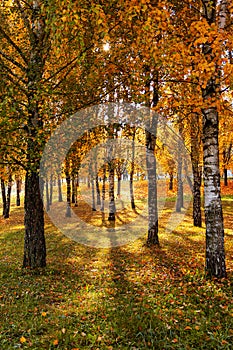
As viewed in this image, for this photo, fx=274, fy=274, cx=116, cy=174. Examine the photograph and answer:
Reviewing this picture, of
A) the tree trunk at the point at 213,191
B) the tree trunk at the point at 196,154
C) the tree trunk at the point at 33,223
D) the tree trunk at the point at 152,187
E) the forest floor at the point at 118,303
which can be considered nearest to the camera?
the forest floor at the point at 118,303

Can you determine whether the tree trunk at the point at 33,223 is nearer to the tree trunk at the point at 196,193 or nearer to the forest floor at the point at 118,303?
the forest floor at the point at 118,303

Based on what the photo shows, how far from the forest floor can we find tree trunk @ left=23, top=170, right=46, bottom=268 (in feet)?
1.46

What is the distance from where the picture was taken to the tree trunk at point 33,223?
9.27m

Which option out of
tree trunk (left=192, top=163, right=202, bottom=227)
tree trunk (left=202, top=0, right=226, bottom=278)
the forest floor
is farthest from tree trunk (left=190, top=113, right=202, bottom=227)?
tree trunk (left=202, top=0, right=226, bottom=278)

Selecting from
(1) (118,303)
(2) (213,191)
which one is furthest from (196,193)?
(1) (118,303)

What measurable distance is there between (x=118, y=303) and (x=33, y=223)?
4224 mm

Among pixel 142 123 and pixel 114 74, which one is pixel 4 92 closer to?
pixel 114 74

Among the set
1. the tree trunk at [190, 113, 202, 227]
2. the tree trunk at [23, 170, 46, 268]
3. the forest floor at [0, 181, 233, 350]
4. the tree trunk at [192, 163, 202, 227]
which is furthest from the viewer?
the tree trunk at [192, 163, 202, 227]

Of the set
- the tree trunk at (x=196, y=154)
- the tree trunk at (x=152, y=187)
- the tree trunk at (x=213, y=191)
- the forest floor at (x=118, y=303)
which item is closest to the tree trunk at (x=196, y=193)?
the tree trunk at (x=196, y=154)

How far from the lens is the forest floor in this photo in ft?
16.5

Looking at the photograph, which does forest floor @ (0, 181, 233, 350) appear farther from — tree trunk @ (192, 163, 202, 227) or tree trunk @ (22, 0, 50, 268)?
tree trunk @ (192, 163, 202, 227)

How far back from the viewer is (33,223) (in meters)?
9.33

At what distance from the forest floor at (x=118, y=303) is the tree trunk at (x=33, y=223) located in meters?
0.45

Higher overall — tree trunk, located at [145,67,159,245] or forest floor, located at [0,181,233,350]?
tree trunk, located at [145,67,159,245]
